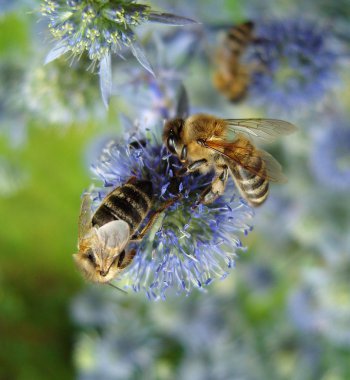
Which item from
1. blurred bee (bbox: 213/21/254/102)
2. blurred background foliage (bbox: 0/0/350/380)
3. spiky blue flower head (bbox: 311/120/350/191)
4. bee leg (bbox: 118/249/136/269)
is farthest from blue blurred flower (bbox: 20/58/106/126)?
spiky blue flower head (bbox: 311/120/350/191)

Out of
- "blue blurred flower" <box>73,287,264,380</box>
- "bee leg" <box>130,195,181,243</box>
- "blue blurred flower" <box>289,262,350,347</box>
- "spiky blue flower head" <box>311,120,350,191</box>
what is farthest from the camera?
"blue blurred flower" <box>73,287,264,380</box>

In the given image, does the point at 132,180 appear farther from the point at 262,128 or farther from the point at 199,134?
the point at 262,128

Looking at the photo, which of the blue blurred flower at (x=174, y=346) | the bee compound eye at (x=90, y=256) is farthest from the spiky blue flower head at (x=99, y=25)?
the blue blurred flower at (x=174, y=346)

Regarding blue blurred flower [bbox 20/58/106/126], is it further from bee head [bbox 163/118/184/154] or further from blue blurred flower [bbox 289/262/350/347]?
blue blurred flower [bbox 289/262/350/347]

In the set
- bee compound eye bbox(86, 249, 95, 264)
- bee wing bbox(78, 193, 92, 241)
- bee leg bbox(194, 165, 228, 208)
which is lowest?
bee compound eye bbox(86, 249, 95, 264)

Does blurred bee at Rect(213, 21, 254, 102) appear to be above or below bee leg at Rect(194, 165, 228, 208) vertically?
above
